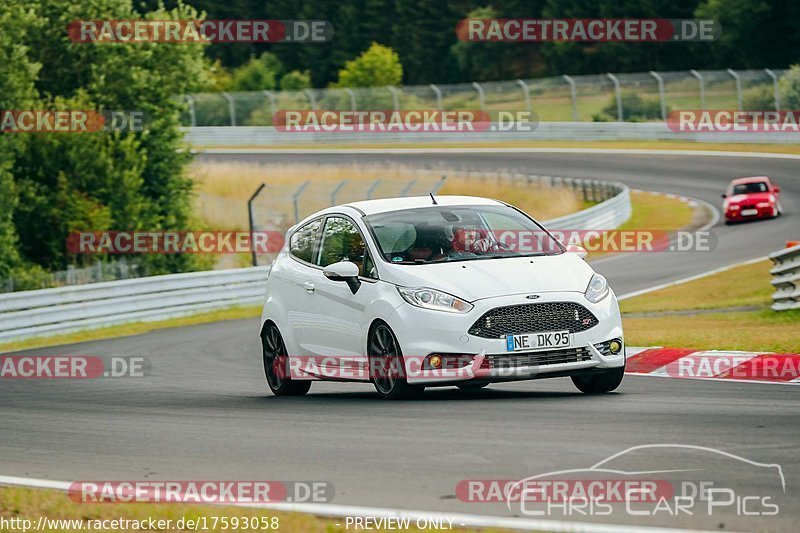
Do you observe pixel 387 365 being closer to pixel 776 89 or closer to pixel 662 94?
pixel 776 89

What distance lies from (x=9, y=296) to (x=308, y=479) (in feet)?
58.4

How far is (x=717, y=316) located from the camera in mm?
19984

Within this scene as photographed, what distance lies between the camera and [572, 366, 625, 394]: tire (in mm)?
11031

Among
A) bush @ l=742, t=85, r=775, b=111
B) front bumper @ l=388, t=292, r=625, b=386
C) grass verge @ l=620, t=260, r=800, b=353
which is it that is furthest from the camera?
bush @ l=742, t=85, r=775, b=111

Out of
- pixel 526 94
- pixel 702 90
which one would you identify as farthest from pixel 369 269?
pixel 526 94

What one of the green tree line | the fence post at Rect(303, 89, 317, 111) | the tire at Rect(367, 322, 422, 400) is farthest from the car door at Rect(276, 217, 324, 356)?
the green tree line

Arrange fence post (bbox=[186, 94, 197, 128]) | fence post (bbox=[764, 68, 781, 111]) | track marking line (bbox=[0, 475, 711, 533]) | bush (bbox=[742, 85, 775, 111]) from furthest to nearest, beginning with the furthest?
fence post (bbox=[186, 94, 197, 128])
bush (bbox=[742, 85, 775, 111])
fence post (bbox=[764, 68, 781, 111])
track marking line (bbox=[0, 475, 711, 533])

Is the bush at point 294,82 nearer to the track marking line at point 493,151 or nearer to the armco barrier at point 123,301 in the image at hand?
the track marking line at point 493,151

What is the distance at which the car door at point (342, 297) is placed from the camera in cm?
1136

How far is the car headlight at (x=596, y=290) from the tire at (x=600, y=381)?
60 cm

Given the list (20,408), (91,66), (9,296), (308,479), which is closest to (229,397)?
(20,408)

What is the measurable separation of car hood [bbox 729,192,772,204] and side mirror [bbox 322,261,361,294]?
89.5 feet

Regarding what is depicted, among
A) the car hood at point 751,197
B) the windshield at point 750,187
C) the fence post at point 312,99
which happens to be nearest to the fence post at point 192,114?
the fence post at point 312,99

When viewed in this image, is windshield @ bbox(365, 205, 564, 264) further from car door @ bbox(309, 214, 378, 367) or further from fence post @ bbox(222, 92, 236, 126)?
fence post @ bbox(222, 92, 236, 126)
